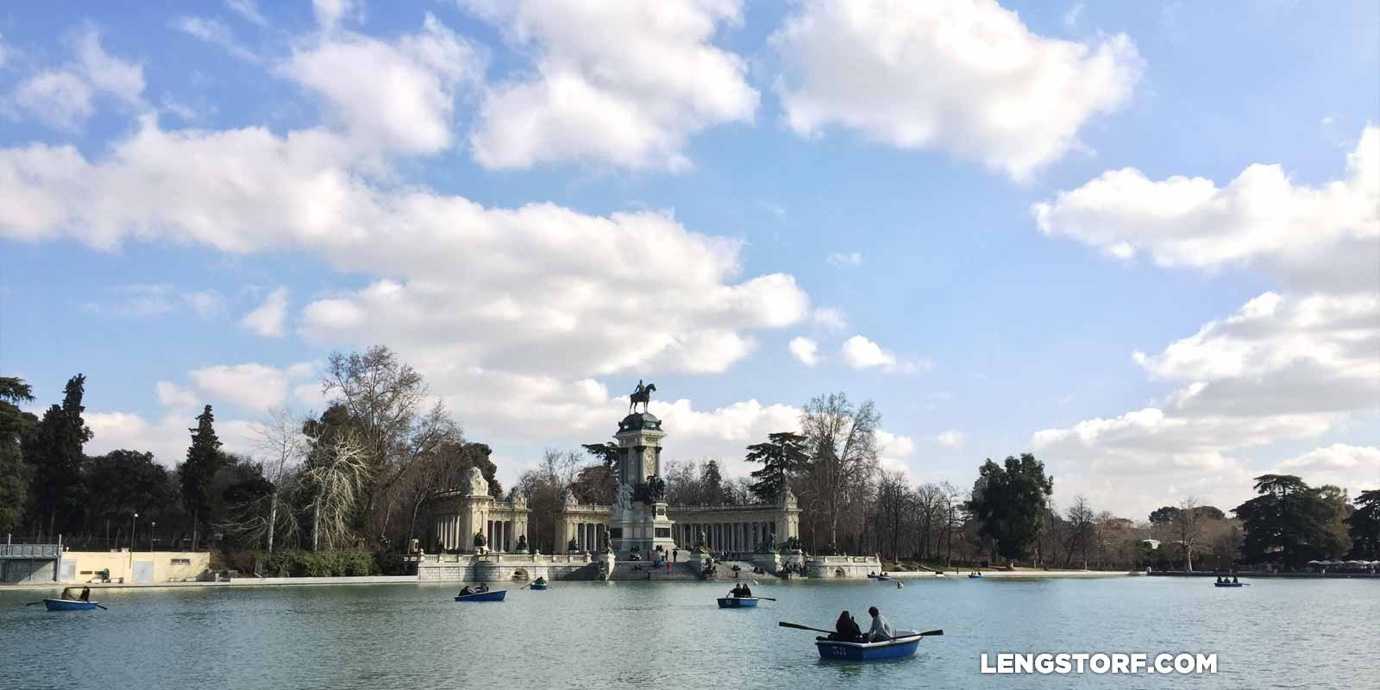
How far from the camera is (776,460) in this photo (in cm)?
10288

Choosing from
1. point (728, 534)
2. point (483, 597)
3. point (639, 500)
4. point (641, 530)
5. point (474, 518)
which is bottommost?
point (483, 597)

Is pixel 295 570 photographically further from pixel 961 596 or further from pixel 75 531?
pixel 961 596

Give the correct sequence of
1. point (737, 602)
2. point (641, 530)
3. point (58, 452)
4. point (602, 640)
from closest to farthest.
Answer: 1. point (602, 640)
2. point (737, 602)
3. point (58, 452)
4. point (641, 530)

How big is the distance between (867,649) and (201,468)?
2470 inches

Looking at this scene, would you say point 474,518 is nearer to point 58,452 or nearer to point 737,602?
point 58,452

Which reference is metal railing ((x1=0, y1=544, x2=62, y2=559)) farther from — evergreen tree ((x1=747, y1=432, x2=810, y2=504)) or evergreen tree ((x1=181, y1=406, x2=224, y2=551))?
evergreen tree ((x1=747, y1=432, x2=810, y2=504))

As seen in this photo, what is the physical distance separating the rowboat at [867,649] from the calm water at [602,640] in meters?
0.30

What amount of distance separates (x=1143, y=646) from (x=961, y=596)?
Result: 2780 cm

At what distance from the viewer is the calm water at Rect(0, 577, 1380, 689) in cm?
2602

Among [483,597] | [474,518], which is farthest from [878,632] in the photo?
[474,518]

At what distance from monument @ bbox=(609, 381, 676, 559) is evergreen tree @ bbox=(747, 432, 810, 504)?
18.5 metres

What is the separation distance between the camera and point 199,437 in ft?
257

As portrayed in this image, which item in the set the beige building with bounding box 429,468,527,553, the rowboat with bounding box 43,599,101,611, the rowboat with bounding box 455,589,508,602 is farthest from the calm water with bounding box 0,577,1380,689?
the beige building with bounding box 429,468,527,553

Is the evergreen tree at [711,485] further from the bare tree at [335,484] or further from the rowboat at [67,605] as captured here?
the rowboat at [67,605]
